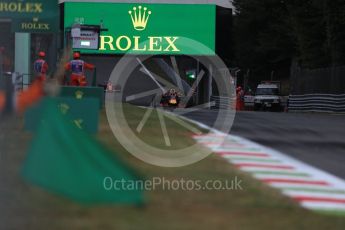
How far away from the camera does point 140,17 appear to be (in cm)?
5678

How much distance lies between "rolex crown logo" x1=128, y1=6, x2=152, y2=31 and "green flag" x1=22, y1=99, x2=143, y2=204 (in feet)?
166

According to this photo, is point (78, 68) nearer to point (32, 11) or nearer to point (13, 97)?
point (32, 11)

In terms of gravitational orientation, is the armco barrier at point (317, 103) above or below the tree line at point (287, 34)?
below

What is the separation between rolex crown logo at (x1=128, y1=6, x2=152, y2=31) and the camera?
56.8 metres

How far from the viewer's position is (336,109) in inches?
1389

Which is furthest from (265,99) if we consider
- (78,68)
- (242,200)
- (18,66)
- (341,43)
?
(242,200)

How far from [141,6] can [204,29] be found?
5.73 metres

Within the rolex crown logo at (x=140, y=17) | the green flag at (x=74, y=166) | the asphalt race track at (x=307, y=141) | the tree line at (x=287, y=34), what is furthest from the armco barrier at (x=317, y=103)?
the green flag at (x=74, y=166)

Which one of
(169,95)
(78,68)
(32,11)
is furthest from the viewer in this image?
(169,95)

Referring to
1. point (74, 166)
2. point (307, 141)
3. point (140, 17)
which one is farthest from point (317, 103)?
point (74, 166)

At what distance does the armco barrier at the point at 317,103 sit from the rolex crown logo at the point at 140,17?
57.5 ft

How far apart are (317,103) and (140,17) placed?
22.8 metres

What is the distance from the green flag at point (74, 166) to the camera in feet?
21.5

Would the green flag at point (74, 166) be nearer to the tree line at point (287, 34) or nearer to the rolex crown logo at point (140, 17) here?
the tree line at point (287, 34)
